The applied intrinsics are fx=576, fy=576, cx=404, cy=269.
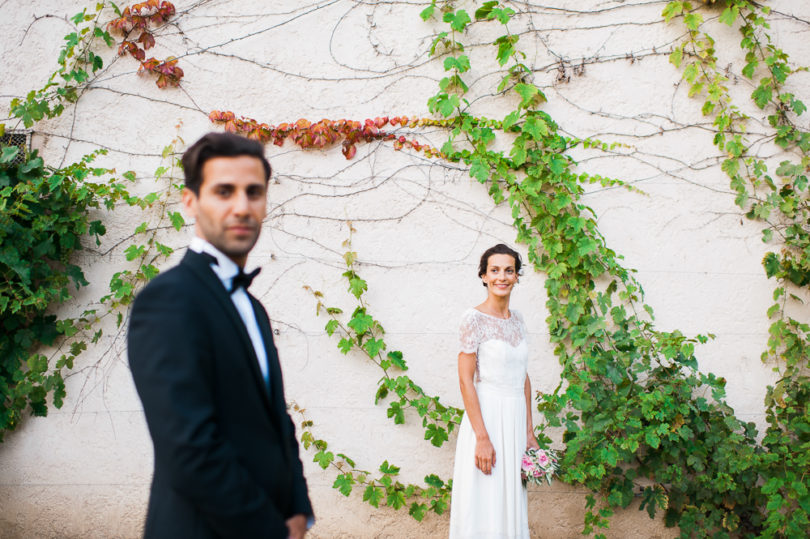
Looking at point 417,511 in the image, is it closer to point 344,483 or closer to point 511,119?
Answer: point 344,483

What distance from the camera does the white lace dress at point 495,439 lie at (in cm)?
263

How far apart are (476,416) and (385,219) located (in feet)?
4.50

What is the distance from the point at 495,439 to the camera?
270cm

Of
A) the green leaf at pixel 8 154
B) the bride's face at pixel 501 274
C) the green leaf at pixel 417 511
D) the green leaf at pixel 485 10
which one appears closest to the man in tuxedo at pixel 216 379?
the bride's face at pixel 501 274

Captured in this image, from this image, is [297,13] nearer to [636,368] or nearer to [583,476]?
[636,368]

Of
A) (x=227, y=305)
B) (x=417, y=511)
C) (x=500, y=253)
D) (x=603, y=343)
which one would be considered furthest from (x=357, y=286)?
(x=227, y=305)

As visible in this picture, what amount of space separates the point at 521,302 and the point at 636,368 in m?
0.73

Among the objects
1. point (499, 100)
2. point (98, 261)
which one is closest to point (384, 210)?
point (499, 100)

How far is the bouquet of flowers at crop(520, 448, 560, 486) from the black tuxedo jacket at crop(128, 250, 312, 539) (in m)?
1.65

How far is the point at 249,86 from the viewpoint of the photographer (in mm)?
3592

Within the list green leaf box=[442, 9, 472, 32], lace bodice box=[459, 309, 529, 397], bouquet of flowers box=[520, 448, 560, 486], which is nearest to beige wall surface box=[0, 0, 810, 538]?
green leaf box=[442, 9, 472, 32]

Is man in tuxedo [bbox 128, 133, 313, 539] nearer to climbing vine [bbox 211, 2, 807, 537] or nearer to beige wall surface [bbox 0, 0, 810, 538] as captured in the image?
beige wall surface [bbox 0, 0, 810, 538]

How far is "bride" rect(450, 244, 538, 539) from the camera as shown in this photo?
263 centimetres

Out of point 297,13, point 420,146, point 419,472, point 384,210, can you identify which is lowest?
point 419,472
